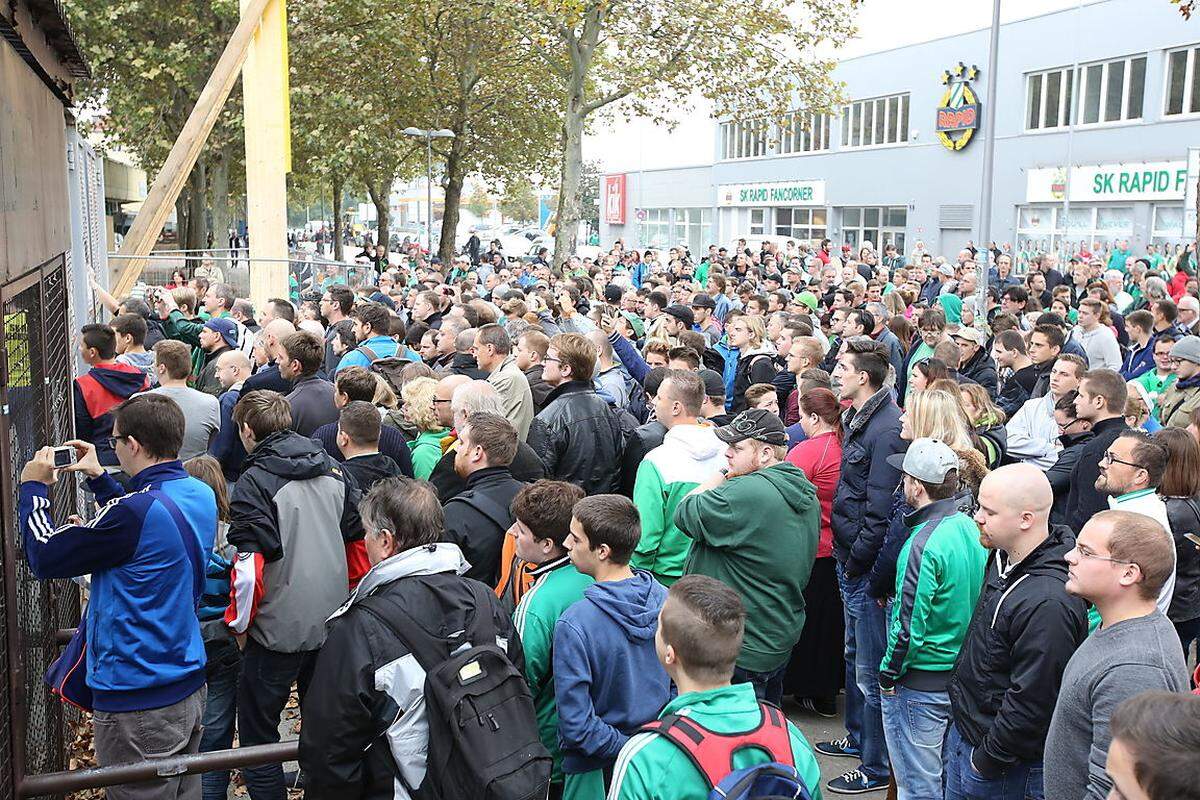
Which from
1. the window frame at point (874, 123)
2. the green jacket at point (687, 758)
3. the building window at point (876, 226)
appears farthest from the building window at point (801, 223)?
the green jacket at point (687, 758)

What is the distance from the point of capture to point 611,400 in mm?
8273

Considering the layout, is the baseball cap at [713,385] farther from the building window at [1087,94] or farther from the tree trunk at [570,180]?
the building window at [1087,94]

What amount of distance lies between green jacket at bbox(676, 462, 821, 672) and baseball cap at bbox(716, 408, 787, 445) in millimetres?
144

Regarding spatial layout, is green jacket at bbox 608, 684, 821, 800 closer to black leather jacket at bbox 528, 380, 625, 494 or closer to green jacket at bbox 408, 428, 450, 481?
green jacket at bbox 408, 428, 450, 481

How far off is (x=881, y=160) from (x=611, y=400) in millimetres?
40041

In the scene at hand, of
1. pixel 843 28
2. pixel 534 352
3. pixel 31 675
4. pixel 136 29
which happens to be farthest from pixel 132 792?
pixel 136 29

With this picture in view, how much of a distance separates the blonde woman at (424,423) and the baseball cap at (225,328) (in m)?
3.45

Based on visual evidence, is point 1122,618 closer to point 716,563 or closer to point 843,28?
point 716,563

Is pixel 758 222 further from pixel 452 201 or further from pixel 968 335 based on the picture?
pixel 968 335

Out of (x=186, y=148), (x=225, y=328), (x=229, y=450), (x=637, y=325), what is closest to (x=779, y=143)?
(x=637, y=325)

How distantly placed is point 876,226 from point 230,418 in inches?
1672

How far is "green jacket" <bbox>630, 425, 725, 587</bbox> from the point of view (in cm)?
575

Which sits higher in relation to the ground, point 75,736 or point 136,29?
point 136,29

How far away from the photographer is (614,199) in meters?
72.2
